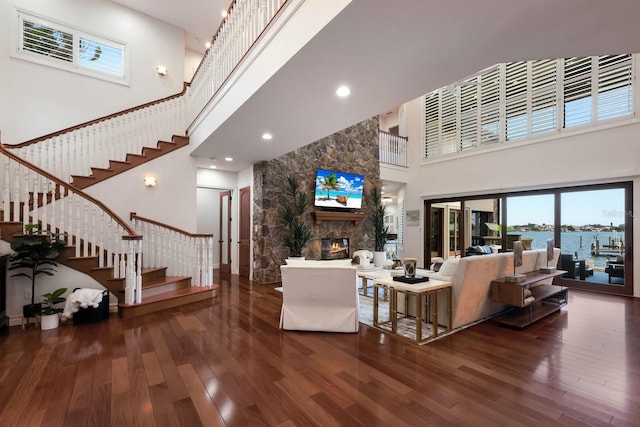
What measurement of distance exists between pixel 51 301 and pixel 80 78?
16.0 ft

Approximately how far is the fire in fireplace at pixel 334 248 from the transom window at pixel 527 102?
3.91 meters

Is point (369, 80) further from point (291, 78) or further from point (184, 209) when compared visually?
point (184, 209)

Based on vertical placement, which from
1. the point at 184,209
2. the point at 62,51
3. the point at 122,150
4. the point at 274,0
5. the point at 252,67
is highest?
the point at 62,51

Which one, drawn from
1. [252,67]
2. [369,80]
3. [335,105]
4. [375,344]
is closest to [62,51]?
[252,67]

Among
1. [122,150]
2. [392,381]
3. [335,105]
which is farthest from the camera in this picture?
[122,150]

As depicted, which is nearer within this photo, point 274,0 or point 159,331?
point 274,0

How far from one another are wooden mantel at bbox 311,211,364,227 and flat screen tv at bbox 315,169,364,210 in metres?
0.18

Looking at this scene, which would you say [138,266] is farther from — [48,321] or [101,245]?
[48,321]

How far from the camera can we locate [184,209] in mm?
6016

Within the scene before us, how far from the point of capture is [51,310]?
3.54m

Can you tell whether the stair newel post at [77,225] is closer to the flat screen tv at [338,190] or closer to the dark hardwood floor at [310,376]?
the dark hardwood floor at [310,376]

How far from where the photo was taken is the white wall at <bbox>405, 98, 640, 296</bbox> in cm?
529

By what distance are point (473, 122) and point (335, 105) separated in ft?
18.9

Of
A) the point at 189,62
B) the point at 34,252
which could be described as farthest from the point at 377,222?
the point at 189,62
